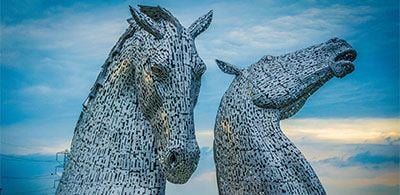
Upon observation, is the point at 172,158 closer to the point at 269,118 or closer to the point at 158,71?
the point at 158,71

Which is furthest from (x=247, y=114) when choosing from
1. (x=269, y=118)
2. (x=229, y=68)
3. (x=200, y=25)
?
(x=200, y=25)

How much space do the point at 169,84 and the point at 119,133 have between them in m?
0.31

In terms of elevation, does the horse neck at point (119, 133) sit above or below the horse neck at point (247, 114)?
below

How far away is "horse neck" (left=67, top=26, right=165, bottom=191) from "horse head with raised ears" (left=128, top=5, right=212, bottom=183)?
0.06 m

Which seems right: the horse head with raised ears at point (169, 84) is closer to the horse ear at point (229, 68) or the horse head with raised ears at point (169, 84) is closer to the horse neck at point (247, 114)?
the horse neck at point (247, 114)

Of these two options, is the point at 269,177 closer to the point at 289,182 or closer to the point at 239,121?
the point at 289,182

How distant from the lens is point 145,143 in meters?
1.87

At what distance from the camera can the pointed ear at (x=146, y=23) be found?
1.77 m

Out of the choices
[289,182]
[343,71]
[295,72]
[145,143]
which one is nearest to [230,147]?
[289,182]

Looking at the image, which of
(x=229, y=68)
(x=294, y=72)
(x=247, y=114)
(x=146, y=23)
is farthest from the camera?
(x=229, y=68)

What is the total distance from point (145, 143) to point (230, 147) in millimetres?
1354

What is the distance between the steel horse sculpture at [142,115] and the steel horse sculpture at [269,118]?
1.24 meters

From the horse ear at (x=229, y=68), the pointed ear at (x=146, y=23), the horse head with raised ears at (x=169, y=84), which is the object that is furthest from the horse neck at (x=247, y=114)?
the pointed ear at (x=146, y=23)

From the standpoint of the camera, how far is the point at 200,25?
6.40ft
